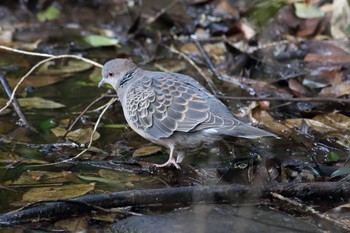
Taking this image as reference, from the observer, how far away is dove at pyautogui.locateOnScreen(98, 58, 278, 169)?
14.9 feet

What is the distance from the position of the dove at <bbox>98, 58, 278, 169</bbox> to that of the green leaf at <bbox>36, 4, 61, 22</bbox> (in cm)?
412

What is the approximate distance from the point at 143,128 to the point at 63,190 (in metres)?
0.84

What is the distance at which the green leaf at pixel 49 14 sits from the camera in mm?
8909

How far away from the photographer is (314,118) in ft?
18.3

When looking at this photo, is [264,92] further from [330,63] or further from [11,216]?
[11,216]

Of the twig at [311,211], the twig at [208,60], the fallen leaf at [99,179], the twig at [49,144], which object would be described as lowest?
the twig at [311,211]

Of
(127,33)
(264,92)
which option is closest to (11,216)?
(264,92)

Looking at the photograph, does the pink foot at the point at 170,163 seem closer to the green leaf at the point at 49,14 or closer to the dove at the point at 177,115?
the dove at the point at 177,115

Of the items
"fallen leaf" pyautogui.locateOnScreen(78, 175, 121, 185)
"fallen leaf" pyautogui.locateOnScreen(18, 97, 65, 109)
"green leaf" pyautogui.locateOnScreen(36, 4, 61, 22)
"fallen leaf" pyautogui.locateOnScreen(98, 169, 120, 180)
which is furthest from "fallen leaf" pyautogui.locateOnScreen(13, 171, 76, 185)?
"green leaf" pyautogui.locateOnScreen(36, 4, 61, 22)

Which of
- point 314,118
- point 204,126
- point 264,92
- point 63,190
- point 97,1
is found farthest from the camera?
point 97,1

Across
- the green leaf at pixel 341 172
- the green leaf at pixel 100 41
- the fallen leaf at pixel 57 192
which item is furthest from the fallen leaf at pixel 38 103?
the green leaf at pixel 341 172

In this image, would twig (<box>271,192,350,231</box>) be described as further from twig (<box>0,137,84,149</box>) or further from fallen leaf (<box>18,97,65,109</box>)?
fallen leaf (<box>18,97,65,109</box>)

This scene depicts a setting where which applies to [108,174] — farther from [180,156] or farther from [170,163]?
[180,156]

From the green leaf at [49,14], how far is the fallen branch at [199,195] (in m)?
5.40
